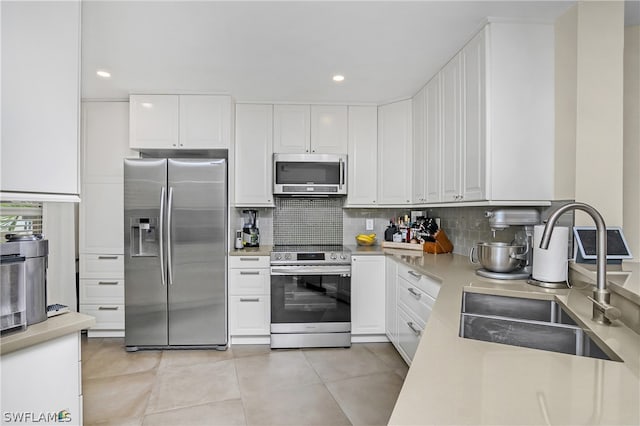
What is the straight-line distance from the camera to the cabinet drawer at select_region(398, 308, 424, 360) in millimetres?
2571

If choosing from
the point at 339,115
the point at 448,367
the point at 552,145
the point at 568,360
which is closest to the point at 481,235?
the point at 552,145

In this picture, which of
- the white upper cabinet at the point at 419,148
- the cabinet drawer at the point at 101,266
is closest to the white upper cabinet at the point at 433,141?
the white upper cabinet at the point at 419,148

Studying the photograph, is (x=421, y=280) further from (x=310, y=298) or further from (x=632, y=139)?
(x=632, y=139)

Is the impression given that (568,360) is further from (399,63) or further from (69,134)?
(399,63)

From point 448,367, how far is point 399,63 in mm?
2382

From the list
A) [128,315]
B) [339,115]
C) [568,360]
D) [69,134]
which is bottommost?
[128,315]

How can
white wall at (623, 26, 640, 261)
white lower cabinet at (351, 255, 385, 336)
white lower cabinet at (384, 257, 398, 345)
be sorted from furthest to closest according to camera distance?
1. white lower cabinet at (351, 255, 385, 336)
2. white lower cabinet at (384, 257, 398, 345)
3. white wall at (623, 26, 640, 261)

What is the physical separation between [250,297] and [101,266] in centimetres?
156

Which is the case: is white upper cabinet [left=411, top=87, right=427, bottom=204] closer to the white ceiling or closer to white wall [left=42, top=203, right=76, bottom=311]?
the white ceiling

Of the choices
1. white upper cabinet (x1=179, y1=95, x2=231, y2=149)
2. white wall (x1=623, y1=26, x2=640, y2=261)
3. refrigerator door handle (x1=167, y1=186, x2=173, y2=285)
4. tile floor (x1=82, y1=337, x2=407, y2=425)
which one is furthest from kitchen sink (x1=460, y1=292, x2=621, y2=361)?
white upper cabinet (x1=179, y1=95, x2=231, y2=149)

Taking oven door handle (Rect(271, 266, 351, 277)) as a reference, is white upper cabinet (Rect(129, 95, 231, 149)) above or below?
above

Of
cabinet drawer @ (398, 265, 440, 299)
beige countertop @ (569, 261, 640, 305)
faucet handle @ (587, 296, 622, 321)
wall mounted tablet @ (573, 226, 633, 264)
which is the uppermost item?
wall mounted tablet @ (573, 226, 633, 264)

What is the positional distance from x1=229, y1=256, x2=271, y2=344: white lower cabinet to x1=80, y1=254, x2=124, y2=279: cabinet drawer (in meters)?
1.19

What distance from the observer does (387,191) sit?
3.67 metres
